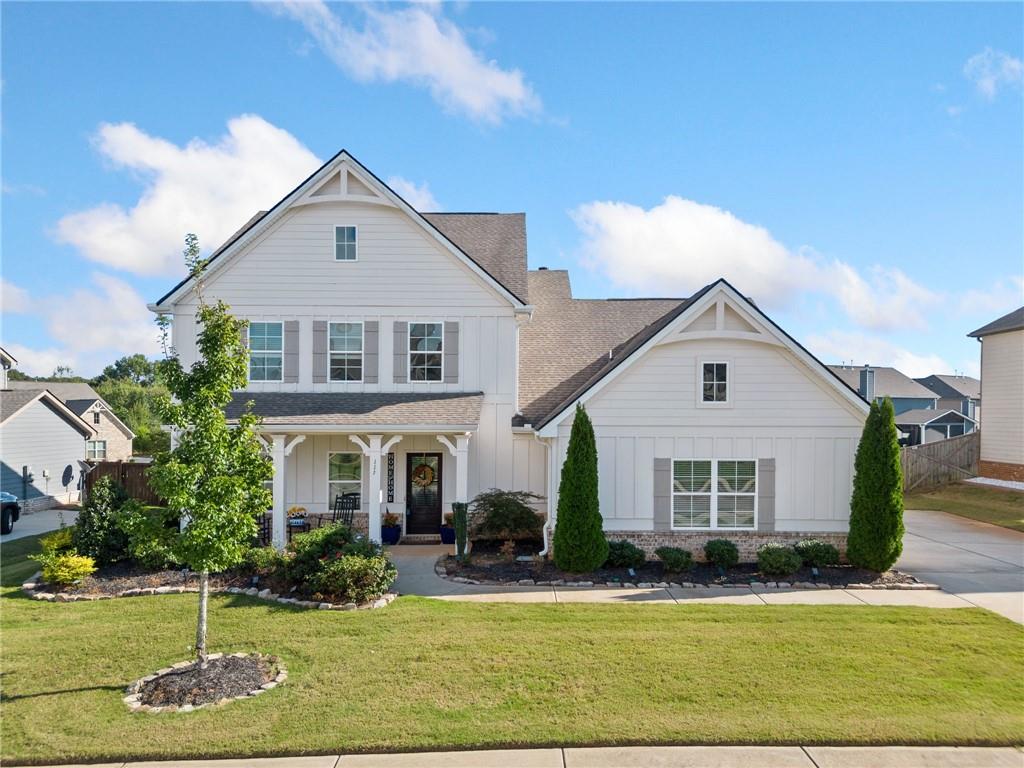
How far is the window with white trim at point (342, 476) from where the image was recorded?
54.7 feet

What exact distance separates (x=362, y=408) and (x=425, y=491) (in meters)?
2.94

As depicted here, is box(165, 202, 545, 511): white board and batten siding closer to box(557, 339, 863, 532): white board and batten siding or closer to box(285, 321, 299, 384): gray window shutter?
box(285, 321, 299, 384): gray window shutter

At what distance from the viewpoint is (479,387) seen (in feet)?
55.2

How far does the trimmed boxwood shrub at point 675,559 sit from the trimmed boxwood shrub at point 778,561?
4.67ft

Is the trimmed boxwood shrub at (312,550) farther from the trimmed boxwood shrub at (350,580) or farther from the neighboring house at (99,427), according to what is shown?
the neighboring house at (99,427)

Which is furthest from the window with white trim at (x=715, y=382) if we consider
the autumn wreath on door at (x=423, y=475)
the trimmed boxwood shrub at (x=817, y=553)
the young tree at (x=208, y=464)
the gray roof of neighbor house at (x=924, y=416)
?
the gray roof of neighbor house at (x=924, y=416)

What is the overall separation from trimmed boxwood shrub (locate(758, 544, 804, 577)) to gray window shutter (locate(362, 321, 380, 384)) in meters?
10.1

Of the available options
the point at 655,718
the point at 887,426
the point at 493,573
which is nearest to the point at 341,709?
the point at 655,718

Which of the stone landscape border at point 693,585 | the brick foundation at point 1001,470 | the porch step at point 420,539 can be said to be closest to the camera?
the stone landscape border at point 693,585

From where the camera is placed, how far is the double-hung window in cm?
1675

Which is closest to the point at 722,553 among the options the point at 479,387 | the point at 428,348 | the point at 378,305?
the point at 479,387

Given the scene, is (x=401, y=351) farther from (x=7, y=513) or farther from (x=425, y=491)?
(x=7, y=513)

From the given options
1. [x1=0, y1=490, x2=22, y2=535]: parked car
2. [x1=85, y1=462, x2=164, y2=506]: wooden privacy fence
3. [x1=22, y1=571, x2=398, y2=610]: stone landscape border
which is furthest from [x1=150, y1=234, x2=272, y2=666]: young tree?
[x1=0, y1=490, x2=22, y2=535]: parked car

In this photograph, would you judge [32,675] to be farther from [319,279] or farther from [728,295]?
[728,295]
